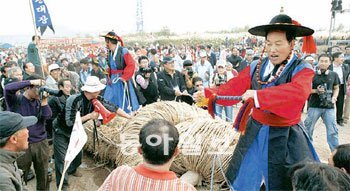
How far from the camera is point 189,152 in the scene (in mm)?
3391

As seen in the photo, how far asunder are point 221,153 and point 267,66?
1.14m

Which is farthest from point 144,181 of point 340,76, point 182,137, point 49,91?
point 340,76

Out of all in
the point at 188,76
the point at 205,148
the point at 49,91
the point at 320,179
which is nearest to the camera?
the point at 320,179

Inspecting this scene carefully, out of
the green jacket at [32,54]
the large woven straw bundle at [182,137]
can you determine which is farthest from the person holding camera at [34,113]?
the green jacket at [32,54]

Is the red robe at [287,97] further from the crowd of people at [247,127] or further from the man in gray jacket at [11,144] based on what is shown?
the man in gray jacket at [11,144]

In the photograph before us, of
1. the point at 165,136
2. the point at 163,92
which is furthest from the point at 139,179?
the point at 163,92

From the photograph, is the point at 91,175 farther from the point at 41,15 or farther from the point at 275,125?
the point at 275,125

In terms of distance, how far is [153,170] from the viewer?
1.55 m

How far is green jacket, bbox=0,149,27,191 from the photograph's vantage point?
1.98 m

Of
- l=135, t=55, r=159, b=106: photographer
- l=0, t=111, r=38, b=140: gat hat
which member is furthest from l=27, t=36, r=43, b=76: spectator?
l=0, t=111, r=38, b=140: gat hat

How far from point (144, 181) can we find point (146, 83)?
465cm

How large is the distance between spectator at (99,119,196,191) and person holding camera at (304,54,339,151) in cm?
448

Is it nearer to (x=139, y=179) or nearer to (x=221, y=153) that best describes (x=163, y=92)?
(x=221, y=153)

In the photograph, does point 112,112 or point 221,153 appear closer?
point 221,153
